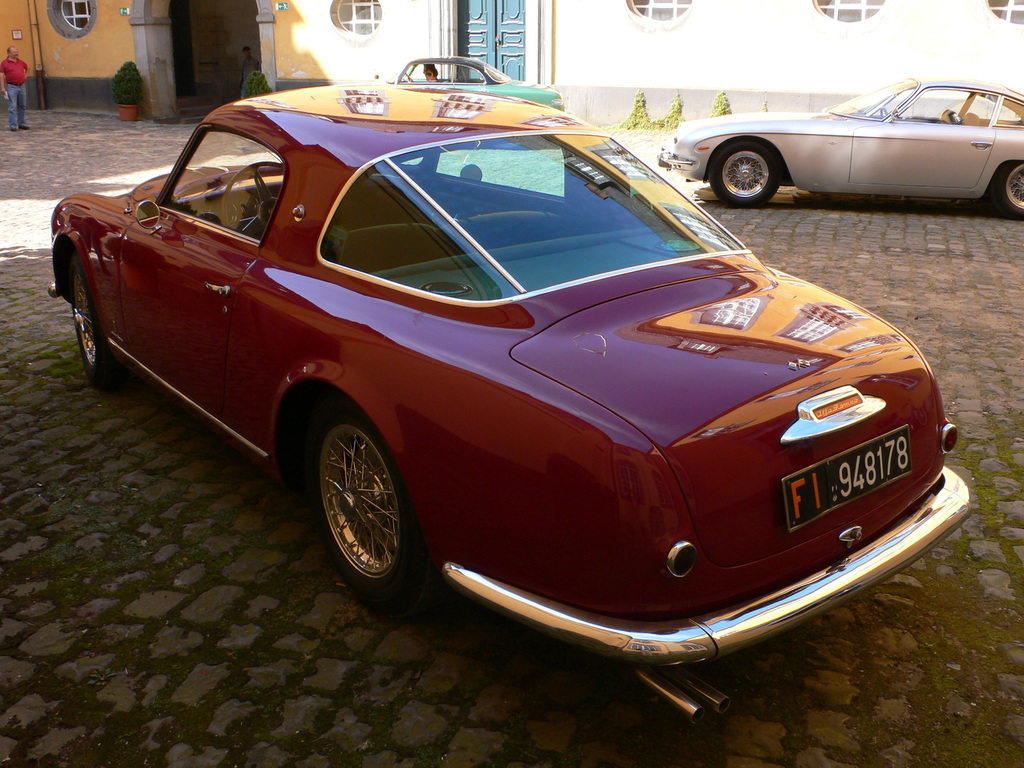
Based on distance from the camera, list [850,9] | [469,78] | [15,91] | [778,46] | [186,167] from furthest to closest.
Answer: [15,91] → [469,78] → [778,46] → [850,9] → [186,167]

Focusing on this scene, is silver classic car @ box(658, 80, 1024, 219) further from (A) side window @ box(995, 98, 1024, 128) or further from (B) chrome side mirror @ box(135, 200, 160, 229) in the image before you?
(B) chrome side mirror @ box(135, 200, 160, 229)

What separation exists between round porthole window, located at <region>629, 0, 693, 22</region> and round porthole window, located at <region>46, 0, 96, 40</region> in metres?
14.4

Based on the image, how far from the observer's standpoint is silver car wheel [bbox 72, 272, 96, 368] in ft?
16.7

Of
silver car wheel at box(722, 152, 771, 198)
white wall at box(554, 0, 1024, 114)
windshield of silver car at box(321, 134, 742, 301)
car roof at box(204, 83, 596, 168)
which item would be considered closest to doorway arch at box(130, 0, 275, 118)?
white wall at box(554, 0, 1024, 114)

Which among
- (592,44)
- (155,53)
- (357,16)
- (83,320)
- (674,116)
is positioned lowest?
(83,320)

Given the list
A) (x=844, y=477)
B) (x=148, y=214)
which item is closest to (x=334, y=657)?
(x=844, y=477)

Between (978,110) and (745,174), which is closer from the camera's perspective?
(978,110)

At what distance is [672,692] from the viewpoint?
2430 mm

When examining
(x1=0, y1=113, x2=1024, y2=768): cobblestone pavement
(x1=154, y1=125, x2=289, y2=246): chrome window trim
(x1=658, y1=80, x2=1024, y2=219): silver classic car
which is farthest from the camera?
(x1=658, y1=80, x2=1024, y2=219): silver classic car

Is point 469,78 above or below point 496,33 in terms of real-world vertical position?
below

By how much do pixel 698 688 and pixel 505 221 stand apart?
5.09 feet

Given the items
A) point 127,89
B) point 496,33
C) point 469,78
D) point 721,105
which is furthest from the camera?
point 127,89

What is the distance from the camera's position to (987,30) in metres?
15.6

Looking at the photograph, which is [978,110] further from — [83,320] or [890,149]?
[83,320]
